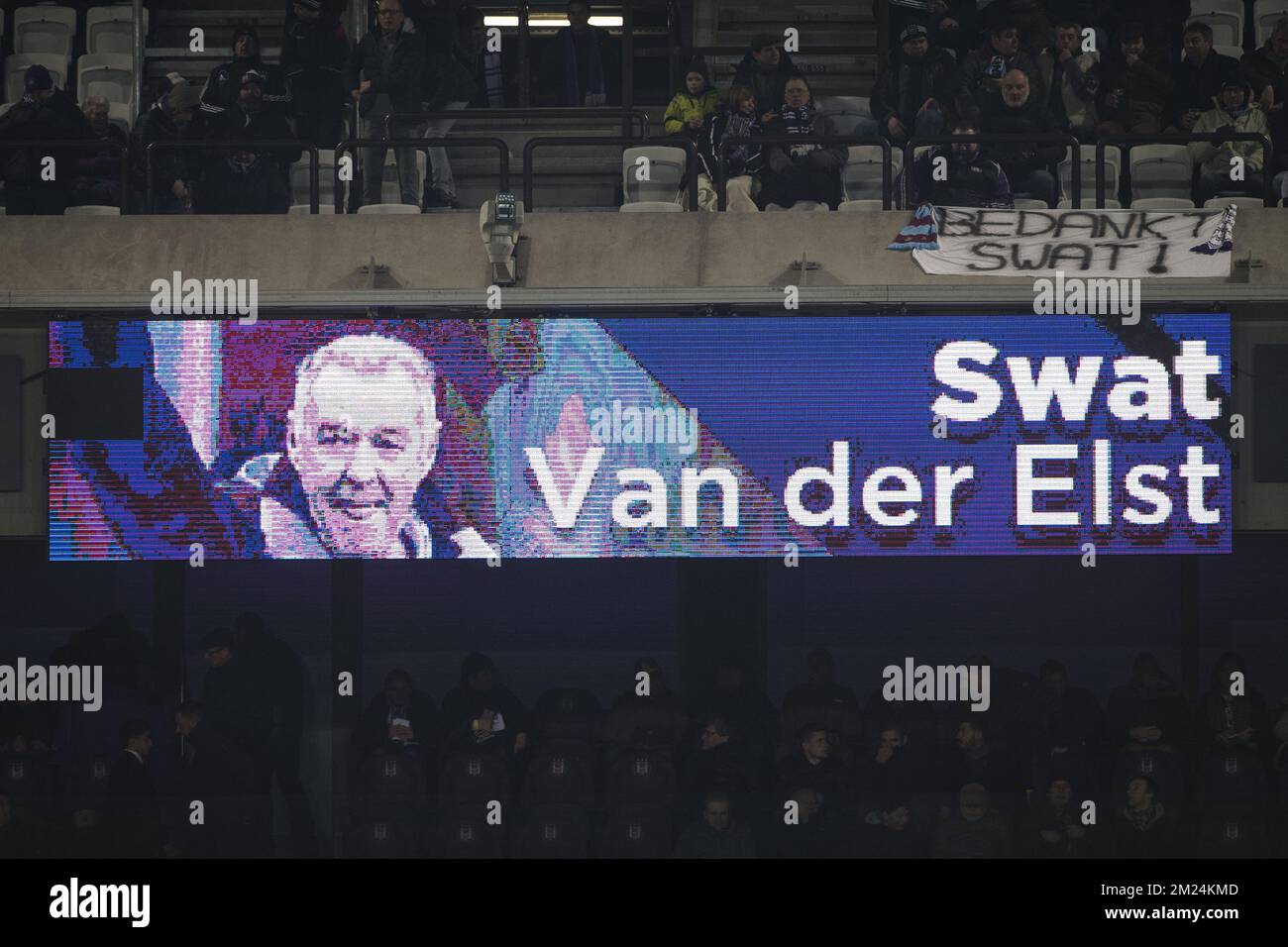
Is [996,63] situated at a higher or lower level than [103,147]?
higher

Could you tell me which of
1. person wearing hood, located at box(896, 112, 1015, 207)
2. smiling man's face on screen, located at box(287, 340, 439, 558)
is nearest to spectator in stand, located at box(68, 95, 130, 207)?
smiling man's face on screen, located at box(287, 340, 439, 558)

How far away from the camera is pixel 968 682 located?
13211mm

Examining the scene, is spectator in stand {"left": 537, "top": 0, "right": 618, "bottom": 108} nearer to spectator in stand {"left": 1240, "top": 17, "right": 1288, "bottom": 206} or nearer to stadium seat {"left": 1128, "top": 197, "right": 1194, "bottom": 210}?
stadium seat {"left": 1128, "top": 197, "right": 1194, "bottom": 210}

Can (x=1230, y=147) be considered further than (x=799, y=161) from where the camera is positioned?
Yes

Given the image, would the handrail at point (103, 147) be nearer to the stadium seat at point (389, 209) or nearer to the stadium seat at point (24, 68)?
the stadium seat at point (389, 209)

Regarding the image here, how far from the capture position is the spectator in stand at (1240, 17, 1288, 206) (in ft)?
44.2

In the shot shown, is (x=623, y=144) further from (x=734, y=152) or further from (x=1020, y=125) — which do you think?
(x=1020, y=125)

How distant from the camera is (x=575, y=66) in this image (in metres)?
15.4

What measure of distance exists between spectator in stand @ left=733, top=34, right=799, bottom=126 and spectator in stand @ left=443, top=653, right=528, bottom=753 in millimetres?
4164

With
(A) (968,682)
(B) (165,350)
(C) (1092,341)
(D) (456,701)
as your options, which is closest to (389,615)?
(D) (456,701)

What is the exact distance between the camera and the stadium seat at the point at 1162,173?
528 inches

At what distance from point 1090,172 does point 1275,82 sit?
4.62 feet

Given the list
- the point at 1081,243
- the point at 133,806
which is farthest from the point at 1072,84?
the point at 133,806
